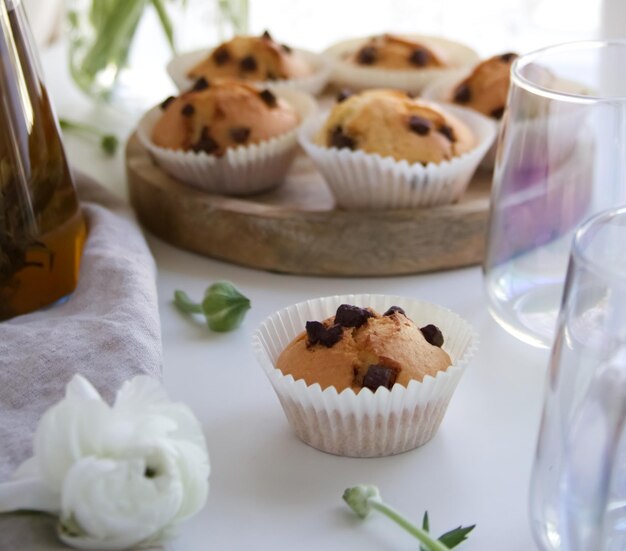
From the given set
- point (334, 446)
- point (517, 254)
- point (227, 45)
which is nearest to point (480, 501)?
point (334, 446)

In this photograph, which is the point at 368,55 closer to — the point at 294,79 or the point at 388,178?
the point at 294,79

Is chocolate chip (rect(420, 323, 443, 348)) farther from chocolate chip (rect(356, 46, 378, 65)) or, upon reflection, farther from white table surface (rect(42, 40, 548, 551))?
chocolate chip (rect(356, 46, 378, 65))

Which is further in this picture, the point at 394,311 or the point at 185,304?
the point at 185,304

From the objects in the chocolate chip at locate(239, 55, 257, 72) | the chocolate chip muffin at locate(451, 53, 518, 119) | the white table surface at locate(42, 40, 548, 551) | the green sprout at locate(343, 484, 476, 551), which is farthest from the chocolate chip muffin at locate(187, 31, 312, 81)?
the green sprout at locate(343, 484, 476, 551)

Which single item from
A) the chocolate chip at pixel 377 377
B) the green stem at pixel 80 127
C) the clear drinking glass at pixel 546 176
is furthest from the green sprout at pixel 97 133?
the chocolate chip at pixel 377 377

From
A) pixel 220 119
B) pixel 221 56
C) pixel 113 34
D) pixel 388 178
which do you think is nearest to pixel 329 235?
pixel 388 178

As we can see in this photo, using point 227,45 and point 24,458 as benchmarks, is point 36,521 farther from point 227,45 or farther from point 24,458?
point 227,45

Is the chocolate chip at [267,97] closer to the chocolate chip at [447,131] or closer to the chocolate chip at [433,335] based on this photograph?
the chocolate chip at [447,131]
